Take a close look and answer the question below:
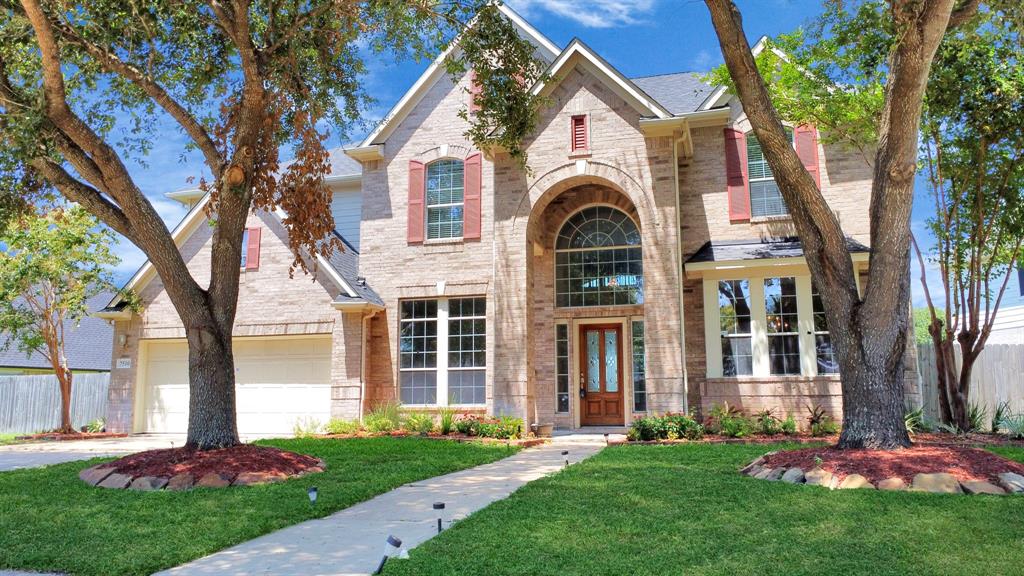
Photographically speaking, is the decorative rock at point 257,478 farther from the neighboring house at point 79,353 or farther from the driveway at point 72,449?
the neighboring house at point 79,353

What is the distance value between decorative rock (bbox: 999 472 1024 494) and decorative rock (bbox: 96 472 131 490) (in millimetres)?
9122

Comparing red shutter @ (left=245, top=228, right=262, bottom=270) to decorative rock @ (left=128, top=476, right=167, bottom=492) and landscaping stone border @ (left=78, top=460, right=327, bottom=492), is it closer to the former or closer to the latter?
landscaping stone border @ (left=78, top=460, right=327, bottom=492)

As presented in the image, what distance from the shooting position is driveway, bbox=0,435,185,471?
12.4 metres

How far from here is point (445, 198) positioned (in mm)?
17531

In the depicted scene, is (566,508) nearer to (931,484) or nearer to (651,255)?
(931,484)

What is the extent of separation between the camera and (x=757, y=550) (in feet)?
16.0

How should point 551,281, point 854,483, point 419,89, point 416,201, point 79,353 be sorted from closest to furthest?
point 854,483 < point 551,281 < point 416,201 < point 419,89 < point 79,353

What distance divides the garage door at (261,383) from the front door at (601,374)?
238 inches

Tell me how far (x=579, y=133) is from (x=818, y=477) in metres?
9.90

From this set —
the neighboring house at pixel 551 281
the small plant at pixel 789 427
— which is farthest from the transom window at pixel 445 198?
the small plant at pixel 789 427

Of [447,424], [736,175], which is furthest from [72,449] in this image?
[736,175]

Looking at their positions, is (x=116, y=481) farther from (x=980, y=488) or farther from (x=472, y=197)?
(x=472, y=197)

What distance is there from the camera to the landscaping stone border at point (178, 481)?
26.5 feet

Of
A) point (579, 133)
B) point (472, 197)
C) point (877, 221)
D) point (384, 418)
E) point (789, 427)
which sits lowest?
point (789, 427)
